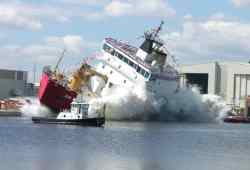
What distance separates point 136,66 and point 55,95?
37.9ft

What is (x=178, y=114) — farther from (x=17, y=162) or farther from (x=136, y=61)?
(x=17, y=162)

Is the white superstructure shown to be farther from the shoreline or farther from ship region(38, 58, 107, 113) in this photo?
the shoreline

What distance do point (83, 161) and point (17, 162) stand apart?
4.37 m

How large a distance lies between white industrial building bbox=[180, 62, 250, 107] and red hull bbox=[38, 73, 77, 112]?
246 feet

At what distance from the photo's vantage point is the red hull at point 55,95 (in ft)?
352

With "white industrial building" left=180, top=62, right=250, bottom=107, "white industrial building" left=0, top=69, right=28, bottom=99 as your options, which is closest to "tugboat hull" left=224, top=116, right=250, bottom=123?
"white industrial building" left=180, top=62, right=250, bottom=107

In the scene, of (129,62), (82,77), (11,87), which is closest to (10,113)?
(82,77)

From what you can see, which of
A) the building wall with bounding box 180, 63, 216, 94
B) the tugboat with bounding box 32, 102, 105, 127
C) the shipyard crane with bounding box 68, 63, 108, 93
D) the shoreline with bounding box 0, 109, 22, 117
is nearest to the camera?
the tugboat with bounding box 32, 102, 105, 127

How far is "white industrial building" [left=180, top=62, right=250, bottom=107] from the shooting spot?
181 m

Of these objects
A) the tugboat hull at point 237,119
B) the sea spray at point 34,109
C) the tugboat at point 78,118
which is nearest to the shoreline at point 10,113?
the sea spray at point 34,109

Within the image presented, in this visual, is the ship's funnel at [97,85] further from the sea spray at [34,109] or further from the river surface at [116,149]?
the river surface at [116,149]

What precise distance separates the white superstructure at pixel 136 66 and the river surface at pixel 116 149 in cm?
2103

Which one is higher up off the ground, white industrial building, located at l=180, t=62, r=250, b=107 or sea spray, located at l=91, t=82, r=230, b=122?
white industrial building, located at l=180, t=62, r=250, b=107

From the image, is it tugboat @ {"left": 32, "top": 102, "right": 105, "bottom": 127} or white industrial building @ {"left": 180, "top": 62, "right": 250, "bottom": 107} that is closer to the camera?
tugboat @ {"left": 32, "top": 102, "right": 105, "bottom": 127}
